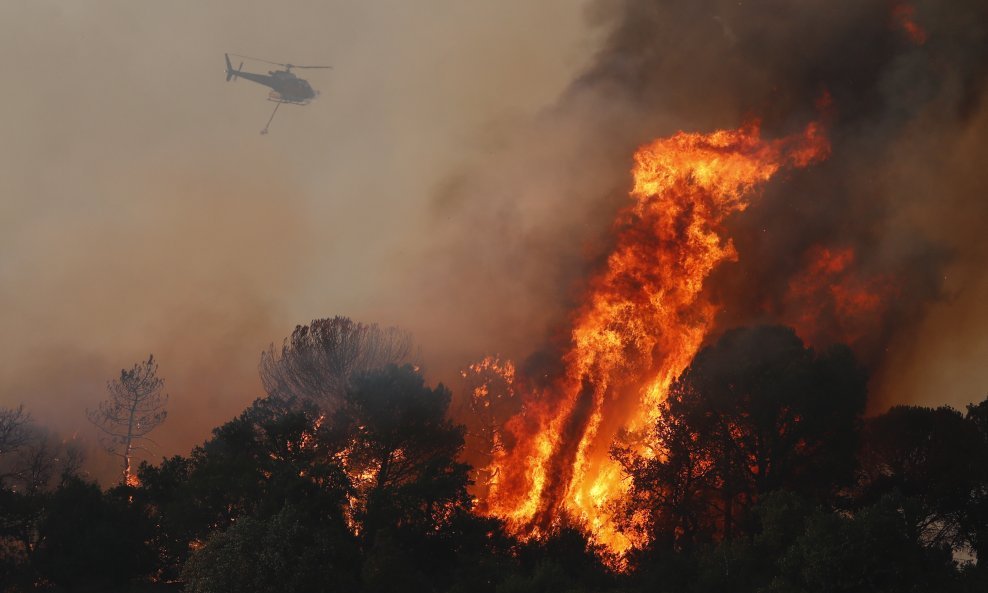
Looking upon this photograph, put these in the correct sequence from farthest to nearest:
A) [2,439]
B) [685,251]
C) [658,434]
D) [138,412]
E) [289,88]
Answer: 1. [289,88]
2. [138,412]
3. [2,439]
4. [685,251]
5. [658,434]

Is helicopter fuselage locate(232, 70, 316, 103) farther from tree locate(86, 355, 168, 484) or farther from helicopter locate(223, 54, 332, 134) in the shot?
tree locate(86, 355, 168, 484)

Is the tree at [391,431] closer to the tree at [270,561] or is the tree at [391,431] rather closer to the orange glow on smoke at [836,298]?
the tree at [270,561]

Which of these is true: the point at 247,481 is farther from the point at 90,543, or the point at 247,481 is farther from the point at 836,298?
the point at 836,298

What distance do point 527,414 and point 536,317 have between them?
949cm

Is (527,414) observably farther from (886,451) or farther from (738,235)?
(886,451)

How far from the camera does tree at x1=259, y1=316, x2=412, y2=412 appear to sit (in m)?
65.9

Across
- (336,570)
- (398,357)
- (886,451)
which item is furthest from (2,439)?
(886,451)

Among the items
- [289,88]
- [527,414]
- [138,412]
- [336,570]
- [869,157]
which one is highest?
[289,88]

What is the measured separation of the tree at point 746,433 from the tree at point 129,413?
54.7m

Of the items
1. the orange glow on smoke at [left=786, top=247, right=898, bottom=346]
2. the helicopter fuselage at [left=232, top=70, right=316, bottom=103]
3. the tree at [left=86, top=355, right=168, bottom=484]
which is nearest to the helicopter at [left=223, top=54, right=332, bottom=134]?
the helicopter fuselage at [left=232, top=70, right=316, bottom=103]

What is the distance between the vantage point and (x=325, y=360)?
6700 cm

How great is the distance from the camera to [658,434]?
4991 centimetres

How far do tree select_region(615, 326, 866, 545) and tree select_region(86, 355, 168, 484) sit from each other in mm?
54667

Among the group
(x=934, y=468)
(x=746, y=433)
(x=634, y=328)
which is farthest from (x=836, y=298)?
(x=746, y=433)
